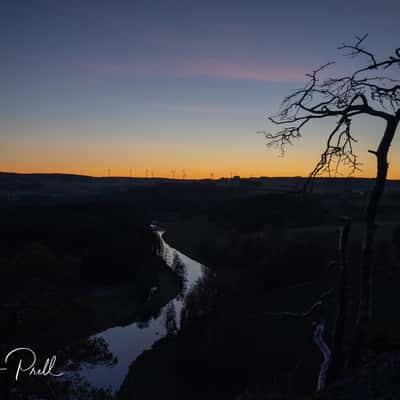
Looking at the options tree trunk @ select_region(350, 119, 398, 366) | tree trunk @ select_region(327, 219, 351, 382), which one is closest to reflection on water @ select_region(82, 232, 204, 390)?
tree trunk @ select_region(327, 219, 351, 382)

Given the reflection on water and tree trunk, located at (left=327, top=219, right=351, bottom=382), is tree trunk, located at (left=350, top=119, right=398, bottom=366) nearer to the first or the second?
tree trunk, located at (left=327, top=219, right=351, bottom=382)

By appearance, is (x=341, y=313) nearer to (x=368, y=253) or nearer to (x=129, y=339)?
(x=368, y=253)

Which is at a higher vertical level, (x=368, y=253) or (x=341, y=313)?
(x=368, y=253)

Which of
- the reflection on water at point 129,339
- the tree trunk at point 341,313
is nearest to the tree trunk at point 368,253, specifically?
the tree trunk at point 341,313

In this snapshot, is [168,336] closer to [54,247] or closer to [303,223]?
[54,247]

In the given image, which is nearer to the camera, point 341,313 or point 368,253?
point 368,253

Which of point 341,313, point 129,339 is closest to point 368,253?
point 341,313

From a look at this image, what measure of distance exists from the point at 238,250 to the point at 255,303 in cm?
2723

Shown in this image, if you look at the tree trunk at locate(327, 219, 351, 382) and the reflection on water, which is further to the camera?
the reflection on water

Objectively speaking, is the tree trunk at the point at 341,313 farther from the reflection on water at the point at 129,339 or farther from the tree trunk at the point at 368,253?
the reflection on water at the point at 129,339

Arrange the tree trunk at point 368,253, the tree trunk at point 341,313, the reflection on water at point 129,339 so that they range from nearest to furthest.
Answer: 1. the tree trunk at point 368,253
2. the tree trunk at point 341,313
3. the reflection on water at point 129,339

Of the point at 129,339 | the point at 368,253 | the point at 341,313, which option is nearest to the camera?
the point at 368,253

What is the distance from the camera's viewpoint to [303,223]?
81.2 m

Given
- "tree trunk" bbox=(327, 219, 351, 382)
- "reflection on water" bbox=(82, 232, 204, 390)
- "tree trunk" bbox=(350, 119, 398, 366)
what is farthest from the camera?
"reflection on water" bbox=(82, 232, 204, 390)
